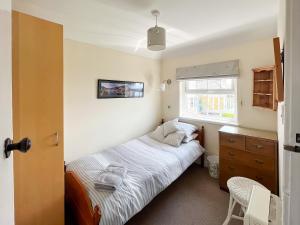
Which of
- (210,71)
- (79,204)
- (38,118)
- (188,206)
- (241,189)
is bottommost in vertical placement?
(188,206)

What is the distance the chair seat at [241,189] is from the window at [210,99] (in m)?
1.45

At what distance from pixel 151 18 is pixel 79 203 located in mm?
2301

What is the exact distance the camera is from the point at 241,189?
1711 millimetres

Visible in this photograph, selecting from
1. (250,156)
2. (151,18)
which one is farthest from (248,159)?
(151,18)

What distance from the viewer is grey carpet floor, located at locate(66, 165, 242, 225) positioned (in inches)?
77.7

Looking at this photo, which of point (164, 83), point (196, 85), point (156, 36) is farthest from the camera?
point (164, 83)

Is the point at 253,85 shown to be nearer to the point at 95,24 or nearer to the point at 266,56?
the point at 266,56

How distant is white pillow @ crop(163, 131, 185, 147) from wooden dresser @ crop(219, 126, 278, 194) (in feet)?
2.21

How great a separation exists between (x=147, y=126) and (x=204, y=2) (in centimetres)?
253

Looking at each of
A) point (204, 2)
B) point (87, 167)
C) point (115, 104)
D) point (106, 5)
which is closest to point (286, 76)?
point (204, 2)

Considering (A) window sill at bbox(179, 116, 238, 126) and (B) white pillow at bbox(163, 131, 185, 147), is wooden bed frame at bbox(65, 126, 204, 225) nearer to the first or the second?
(B) white pillow at bbox(163, 131, 185, 147)

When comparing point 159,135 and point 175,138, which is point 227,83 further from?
point 159,135

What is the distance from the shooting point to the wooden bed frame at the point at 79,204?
1.44 metres

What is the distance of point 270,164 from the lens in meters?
2.18
